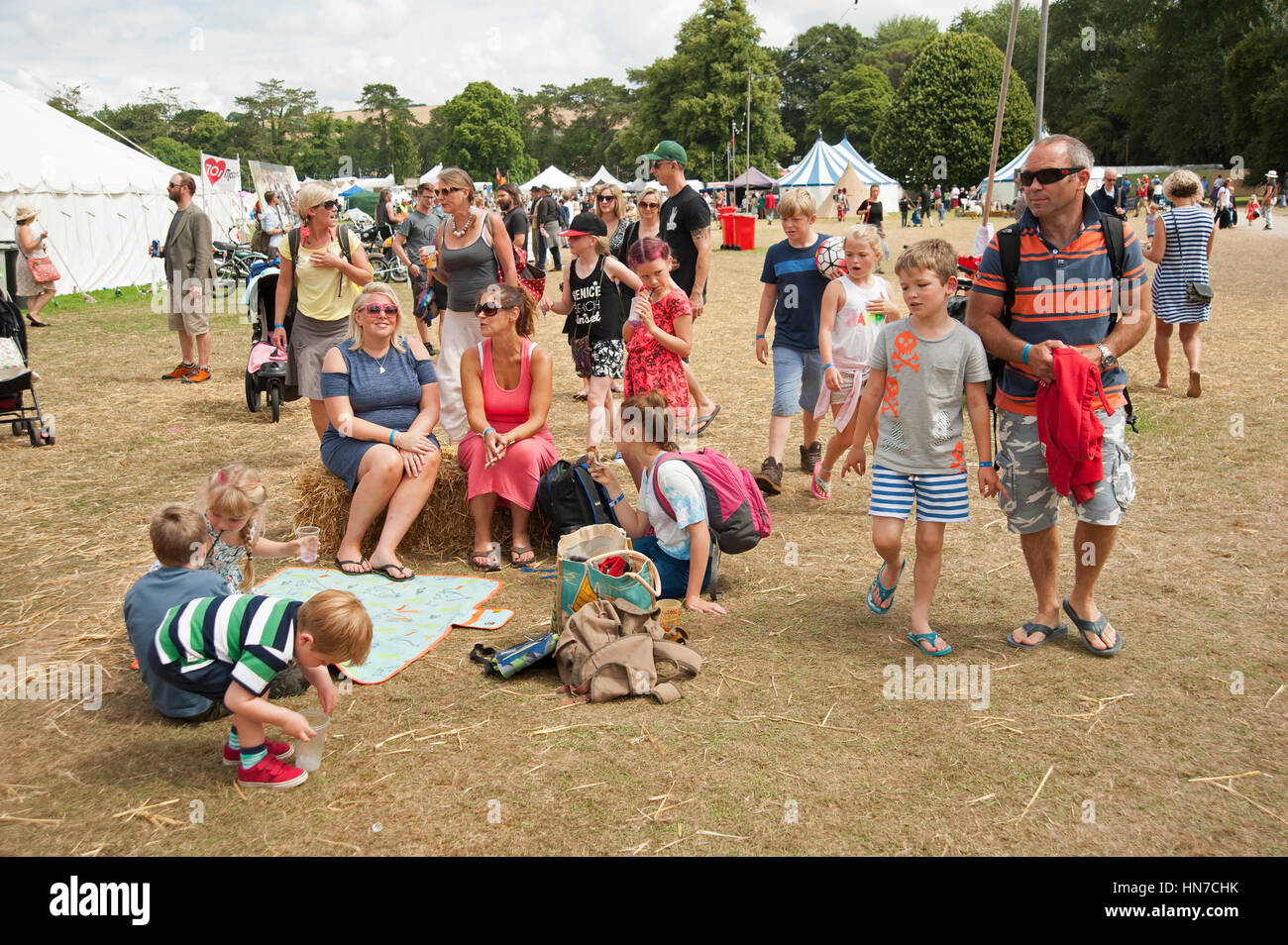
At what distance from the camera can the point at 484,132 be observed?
120 meters

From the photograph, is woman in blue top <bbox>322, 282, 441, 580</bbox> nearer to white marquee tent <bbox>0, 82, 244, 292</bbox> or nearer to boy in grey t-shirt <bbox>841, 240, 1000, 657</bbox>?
boy in grey t-shirt <bbox>841, 240, 1000, 657</bbox>

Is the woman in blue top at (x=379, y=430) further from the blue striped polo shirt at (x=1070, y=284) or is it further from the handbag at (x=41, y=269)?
the handbag at (x=41, y=269)

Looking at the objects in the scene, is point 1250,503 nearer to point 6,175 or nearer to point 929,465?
point 929,465

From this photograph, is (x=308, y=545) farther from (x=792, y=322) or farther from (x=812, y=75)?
(x=812, y=75)

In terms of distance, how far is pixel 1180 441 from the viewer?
777 centimetres

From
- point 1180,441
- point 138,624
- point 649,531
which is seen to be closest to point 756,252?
point 1180,441

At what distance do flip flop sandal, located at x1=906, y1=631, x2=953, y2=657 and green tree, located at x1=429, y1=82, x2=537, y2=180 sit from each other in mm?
121378

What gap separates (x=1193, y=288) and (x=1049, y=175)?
21.5 ft

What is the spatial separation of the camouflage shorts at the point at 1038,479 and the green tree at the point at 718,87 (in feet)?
243

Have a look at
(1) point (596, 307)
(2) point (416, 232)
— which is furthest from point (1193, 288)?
(2) point (416, 232)

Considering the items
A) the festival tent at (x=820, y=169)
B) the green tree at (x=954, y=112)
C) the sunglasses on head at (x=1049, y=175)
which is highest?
the green tree at (x=954, y=112)

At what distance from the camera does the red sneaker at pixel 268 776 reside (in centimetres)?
339

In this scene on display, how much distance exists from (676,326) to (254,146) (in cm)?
11738

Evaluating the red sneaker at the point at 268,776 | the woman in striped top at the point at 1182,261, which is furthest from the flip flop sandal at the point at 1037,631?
the woman in striped top at the point at 1182,261
